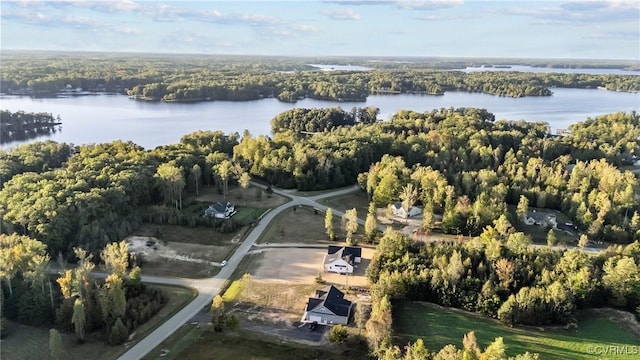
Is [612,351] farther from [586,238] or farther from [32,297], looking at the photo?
[32,297]

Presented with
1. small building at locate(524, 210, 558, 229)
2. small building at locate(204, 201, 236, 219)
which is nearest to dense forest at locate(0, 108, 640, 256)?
small building at locate(204, 201, 236, 219)

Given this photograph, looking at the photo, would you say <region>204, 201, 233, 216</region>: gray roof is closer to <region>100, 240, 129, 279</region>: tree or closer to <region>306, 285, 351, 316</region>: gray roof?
<region>100, 240, 129, 279</region>: tree

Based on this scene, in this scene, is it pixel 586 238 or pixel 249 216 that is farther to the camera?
pixel 249 216

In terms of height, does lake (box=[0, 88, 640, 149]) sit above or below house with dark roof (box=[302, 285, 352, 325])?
above

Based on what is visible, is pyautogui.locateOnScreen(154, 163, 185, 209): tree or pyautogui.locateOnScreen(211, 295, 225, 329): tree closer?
pyautogui.locateOnScreen(211, 295, 225, 329): tree

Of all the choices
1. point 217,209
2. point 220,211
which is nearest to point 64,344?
point 220,211

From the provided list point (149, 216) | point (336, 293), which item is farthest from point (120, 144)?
point (336, 293)

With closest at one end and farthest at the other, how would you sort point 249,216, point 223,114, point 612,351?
point 612,351, point 249,216, point 223,114

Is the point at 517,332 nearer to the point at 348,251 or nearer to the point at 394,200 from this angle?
the point at 348,251
